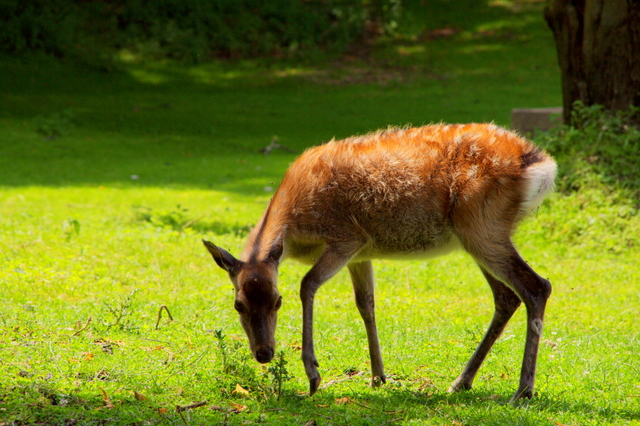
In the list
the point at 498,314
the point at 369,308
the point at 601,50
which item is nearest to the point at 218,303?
the point at 369,308

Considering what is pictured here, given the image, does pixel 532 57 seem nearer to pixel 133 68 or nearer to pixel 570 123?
pixel 133 68

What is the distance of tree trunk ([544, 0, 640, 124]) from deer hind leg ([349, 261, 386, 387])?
5.72 metres

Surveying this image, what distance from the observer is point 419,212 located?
4.85m

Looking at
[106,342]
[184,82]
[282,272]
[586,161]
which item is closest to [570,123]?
[586,161]

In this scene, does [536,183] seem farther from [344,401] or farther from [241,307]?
[241,307]

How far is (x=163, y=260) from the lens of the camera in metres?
7.81

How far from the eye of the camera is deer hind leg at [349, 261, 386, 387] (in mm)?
5055

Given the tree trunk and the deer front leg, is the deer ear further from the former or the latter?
the tree trunk

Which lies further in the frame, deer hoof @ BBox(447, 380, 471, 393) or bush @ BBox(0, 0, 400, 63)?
bush @ BBox(0, 0, 400, 63)

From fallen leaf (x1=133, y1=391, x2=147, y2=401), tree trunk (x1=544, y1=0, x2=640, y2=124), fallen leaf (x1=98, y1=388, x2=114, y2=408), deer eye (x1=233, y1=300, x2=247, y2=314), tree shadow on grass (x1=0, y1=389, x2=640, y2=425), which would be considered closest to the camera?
tree shadow on grass (x1=0, y1=389, x2=640, y2=425)

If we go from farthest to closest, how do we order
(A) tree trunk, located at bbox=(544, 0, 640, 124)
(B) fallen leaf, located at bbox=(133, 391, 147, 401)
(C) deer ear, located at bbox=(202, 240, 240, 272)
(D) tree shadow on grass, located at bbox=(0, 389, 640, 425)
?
(A) tree trunk, located at bbox=(544, 0, 640, 124) → (C) deer ear, located at bbox=(202, 240, 240, 272) → (B) fallen leaf, located at bbox=(133, 391, 147, 401) → (D) tree shadow on grass, located at bbox=(0, 389, 640, 425)

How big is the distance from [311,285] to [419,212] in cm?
81

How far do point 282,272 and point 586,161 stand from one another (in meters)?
4.13

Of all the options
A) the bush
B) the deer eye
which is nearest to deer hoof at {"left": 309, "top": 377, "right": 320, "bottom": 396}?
the deer eye
